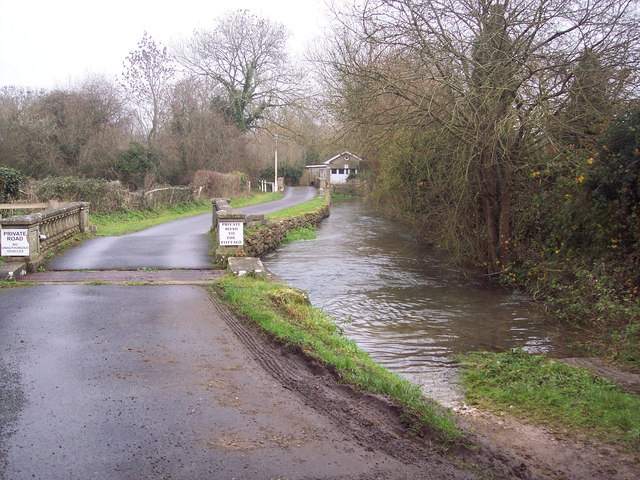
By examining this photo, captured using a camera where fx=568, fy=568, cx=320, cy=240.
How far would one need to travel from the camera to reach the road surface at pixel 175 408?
13.5 ft

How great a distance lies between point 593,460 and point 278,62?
149 ft

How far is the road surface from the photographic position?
411 cm

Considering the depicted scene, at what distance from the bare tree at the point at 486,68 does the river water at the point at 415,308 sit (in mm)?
3289

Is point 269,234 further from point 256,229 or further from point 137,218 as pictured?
point 137,218

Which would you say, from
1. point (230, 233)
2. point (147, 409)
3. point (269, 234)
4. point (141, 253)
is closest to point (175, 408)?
point (147, 409)

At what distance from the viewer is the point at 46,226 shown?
1390cm

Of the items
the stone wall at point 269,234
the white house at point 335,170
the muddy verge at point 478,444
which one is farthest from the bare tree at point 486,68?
the white house at point 335,170

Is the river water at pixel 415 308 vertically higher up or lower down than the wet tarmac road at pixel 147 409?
lower down

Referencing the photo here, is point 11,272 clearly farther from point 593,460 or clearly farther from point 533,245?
point 533,245

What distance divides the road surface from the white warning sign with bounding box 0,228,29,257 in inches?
134

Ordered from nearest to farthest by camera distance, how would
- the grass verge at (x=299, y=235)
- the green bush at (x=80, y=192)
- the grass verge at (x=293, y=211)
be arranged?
the green bush at (x=80, y=192), the grass verge at (x=299, y=235), the grass verge at (x=293, y=211)

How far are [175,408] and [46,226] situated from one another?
10449 mm

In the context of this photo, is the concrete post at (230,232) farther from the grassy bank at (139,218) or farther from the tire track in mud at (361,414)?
the grassy bank at (139,218)

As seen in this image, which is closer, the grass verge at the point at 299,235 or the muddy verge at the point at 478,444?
the muddy verge at the point at 478,444
